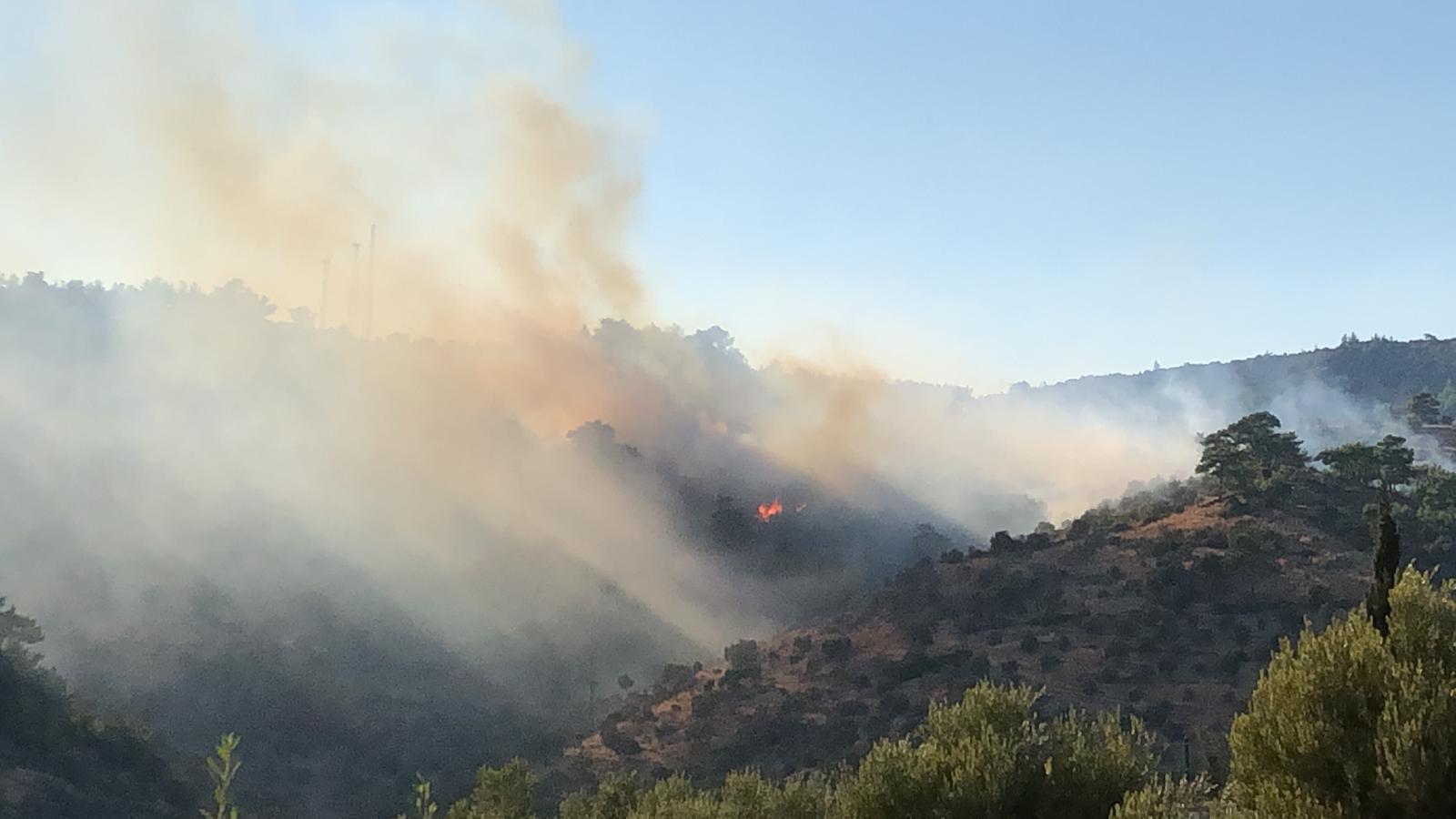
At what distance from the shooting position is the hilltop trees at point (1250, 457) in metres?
106

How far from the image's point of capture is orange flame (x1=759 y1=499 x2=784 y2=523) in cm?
16075

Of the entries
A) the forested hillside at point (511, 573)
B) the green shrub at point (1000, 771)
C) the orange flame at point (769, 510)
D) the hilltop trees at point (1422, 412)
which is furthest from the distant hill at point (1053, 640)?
the hilltop trees at point (1422, 412)

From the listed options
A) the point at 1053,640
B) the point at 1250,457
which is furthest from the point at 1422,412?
the point at 1053,640

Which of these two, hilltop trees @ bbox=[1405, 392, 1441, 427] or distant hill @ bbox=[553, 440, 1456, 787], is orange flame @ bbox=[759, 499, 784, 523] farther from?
hilltop trees @ bbox=[1405, 392, 1441, 427]

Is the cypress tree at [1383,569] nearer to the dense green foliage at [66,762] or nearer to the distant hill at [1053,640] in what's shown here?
the distant hill at [1053,640]

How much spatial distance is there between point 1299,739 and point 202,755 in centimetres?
8931

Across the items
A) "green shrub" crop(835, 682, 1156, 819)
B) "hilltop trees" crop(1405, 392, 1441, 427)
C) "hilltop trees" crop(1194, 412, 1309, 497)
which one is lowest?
"green shrub" crop(835, 682, 1156, 819)

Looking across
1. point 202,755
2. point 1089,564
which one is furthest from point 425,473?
point 1089,564

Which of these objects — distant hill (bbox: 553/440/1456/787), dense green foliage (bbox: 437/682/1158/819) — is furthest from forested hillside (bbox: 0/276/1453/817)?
dense green foliage (bbox: 437/682/1158/819)

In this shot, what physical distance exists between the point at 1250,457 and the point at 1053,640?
4378cm

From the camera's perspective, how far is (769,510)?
541 ft

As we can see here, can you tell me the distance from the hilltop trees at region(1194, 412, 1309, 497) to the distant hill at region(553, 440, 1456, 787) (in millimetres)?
3307

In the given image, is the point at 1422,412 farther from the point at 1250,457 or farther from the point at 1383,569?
the point at 1383,569

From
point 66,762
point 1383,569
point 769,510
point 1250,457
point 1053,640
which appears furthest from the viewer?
point 769,510
